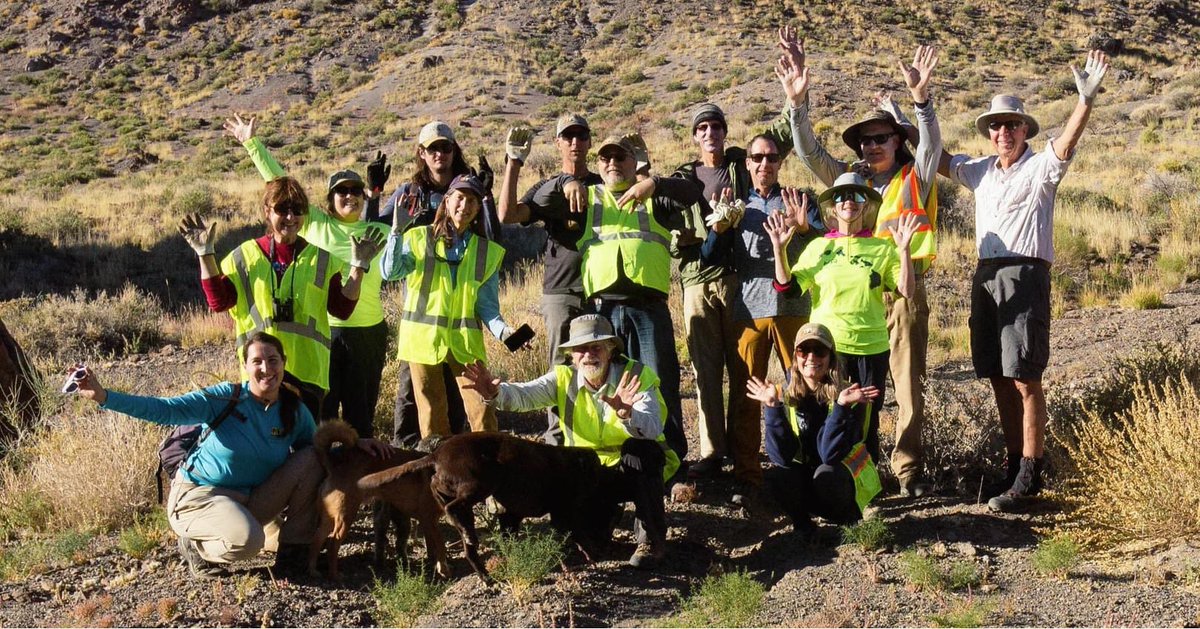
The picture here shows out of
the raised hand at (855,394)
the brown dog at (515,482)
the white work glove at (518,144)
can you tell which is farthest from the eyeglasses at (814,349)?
the white work glove at (518,144)

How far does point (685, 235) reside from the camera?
6.37 m

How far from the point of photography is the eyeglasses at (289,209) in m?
5.64

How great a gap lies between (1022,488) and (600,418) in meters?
2.34

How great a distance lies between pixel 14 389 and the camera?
8.20 metres

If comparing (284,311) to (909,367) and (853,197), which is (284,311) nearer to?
(853,197)

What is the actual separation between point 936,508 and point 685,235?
2084 mm

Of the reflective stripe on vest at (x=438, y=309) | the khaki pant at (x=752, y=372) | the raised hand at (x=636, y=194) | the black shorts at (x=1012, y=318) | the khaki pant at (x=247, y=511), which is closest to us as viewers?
the khaki pant at (x=247, y=511)

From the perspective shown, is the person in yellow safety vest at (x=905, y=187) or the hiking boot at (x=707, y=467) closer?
the person in yellow safety vest at (x=905, y=187)

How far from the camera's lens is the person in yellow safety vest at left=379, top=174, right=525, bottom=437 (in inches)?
235

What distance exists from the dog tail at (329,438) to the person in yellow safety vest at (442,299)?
732 mm

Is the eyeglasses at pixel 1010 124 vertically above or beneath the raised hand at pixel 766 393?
above

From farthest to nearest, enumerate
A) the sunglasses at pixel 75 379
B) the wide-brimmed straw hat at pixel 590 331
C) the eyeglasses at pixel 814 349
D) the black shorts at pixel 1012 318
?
the black shorts at pixel 1012 318 → the eyeglasses at pixel 814 349 → the wide-brimmed straw hat at pixel 590 331 → the sunglasses at pixel 75 379

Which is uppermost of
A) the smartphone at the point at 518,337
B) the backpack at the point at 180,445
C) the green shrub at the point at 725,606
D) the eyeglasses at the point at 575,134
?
the eyeglasses at the point at 575,134

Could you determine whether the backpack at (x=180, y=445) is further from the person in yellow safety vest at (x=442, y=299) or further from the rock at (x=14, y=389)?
the rock at (x=14, y=389)
